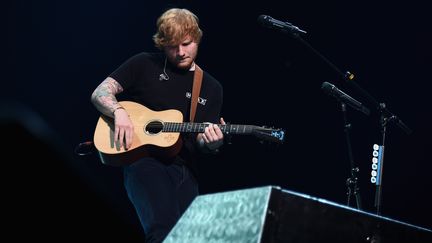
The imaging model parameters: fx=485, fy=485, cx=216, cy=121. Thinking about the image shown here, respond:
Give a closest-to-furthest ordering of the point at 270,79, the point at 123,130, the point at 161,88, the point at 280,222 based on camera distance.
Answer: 1. the point at 280,222
2. the point at 123,130
3. the point at 161,88
4. the point at 270,79

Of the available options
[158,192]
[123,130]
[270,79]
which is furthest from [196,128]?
[270,79]

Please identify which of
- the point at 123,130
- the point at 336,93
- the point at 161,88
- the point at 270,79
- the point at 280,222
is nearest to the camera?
the point at 280,222

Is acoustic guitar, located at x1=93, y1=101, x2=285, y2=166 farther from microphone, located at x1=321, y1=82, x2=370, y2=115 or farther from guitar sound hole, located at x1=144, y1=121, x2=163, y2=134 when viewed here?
microphone, located at x1=321, y1=82, x2=370, y2=115

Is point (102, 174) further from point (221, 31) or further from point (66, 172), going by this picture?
point (66, 172)

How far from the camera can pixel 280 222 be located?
1318 millimetres

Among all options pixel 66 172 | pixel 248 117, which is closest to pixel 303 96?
pixel 248 117

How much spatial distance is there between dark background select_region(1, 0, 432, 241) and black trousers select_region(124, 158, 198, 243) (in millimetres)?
1402

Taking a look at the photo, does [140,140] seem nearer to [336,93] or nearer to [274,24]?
[274,24]

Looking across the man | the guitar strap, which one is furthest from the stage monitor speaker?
the guitar strap

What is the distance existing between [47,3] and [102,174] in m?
1.80

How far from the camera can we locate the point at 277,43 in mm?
5867

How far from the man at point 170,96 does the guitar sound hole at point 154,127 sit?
0.13 meters

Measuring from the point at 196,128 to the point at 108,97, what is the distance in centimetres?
68

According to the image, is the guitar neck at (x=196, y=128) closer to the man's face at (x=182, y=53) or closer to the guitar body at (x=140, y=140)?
the guitar body at (x=140, y=140)
